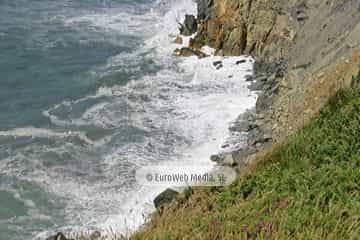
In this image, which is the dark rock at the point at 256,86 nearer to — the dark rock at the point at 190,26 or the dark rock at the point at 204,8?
the dark rock at the point at 204,8

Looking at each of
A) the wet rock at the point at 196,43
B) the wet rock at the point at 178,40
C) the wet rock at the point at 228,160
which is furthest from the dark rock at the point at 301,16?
the wet rock at the point at 228,160

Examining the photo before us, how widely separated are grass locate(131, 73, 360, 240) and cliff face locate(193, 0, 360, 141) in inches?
70.1

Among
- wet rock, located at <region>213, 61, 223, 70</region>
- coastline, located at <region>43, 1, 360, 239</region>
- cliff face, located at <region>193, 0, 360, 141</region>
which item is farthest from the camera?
wet rock, located at <region>213, 61, 223, 70</region>

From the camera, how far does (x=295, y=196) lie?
734cm

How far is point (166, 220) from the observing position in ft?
23.1

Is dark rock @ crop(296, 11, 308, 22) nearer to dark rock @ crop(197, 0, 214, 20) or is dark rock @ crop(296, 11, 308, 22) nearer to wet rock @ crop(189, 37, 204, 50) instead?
wet rock @ crop(189, 37, 204, 50)

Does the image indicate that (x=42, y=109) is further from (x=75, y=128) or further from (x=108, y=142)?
(x=108, y=142)

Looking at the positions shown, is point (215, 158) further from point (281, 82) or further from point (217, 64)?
point (217, 64)

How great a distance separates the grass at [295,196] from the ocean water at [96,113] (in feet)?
14.4

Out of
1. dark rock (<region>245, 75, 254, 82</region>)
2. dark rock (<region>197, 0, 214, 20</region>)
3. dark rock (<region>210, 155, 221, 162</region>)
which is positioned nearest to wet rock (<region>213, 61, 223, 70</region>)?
dark rock (<region>245, 75, 254, 82</region>)

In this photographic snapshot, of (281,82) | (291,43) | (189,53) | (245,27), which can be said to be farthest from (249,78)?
(281,82)

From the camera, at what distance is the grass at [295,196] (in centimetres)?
610

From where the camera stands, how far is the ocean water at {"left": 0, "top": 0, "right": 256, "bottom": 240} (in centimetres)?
1809

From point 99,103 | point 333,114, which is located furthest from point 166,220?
point 99,103
